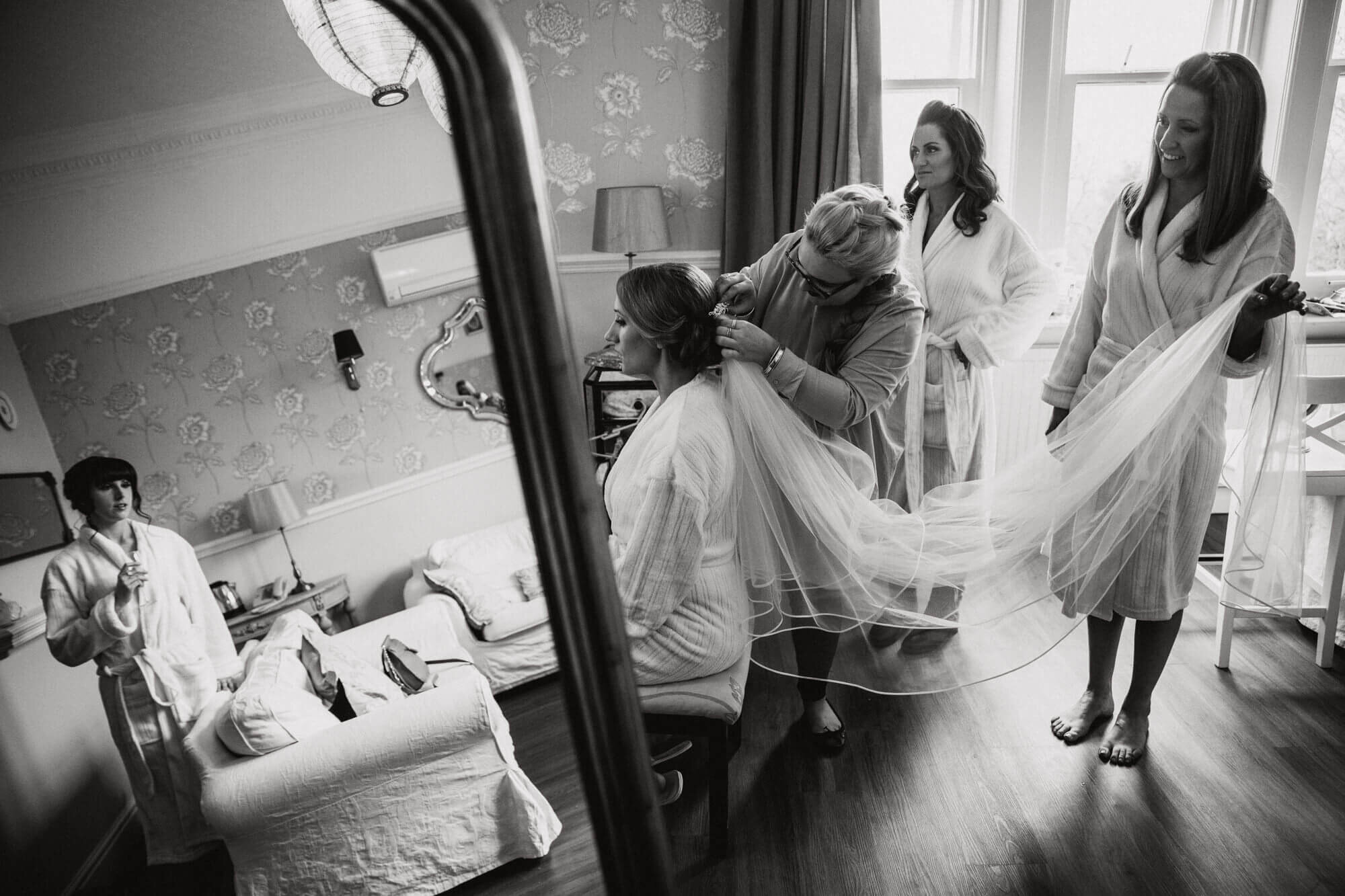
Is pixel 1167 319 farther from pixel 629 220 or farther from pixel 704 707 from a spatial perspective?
pixel 629 220

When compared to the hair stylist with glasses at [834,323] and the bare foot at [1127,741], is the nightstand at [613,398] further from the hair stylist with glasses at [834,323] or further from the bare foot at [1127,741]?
the bare foot at [1127,741]

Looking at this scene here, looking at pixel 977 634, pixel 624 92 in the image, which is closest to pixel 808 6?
pixel 624 92

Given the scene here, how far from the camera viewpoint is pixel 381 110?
74cm

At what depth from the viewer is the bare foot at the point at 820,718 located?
6.39 ft

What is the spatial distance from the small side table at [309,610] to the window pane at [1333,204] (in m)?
3.73

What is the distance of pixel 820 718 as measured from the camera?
195 cm

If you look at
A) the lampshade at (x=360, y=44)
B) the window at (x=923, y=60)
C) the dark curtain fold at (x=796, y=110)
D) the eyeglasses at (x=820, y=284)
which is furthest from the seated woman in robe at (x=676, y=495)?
the window at (x=923, y=60)

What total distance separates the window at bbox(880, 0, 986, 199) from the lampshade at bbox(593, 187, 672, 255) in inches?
40.5

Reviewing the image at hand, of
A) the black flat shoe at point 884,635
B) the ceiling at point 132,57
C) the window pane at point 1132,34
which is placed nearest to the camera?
the ceiling at point 132,57

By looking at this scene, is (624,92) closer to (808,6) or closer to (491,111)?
(808,6)

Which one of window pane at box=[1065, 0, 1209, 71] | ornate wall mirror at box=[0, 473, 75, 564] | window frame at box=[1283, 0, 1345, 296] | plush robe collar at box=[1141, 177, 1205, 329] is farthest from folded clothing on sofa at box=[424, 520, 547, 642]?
window frame at box=[1283, 0, 1345, 296]

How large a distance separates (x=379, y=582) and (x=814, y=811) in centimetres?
131

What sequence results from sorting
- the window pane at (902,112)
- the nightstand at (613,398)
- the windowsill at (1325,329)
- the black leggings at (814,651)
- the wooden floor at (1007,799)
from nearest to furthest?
the wooden floor at (1007,799) → the black leggings at (814,651) → the nightstand at (613,398) → the windowsill at (1325,329) → the window pane at (902,112)

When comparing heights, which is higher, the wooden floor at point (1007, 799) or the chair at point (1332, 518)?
the chair at point (1332, 518)
